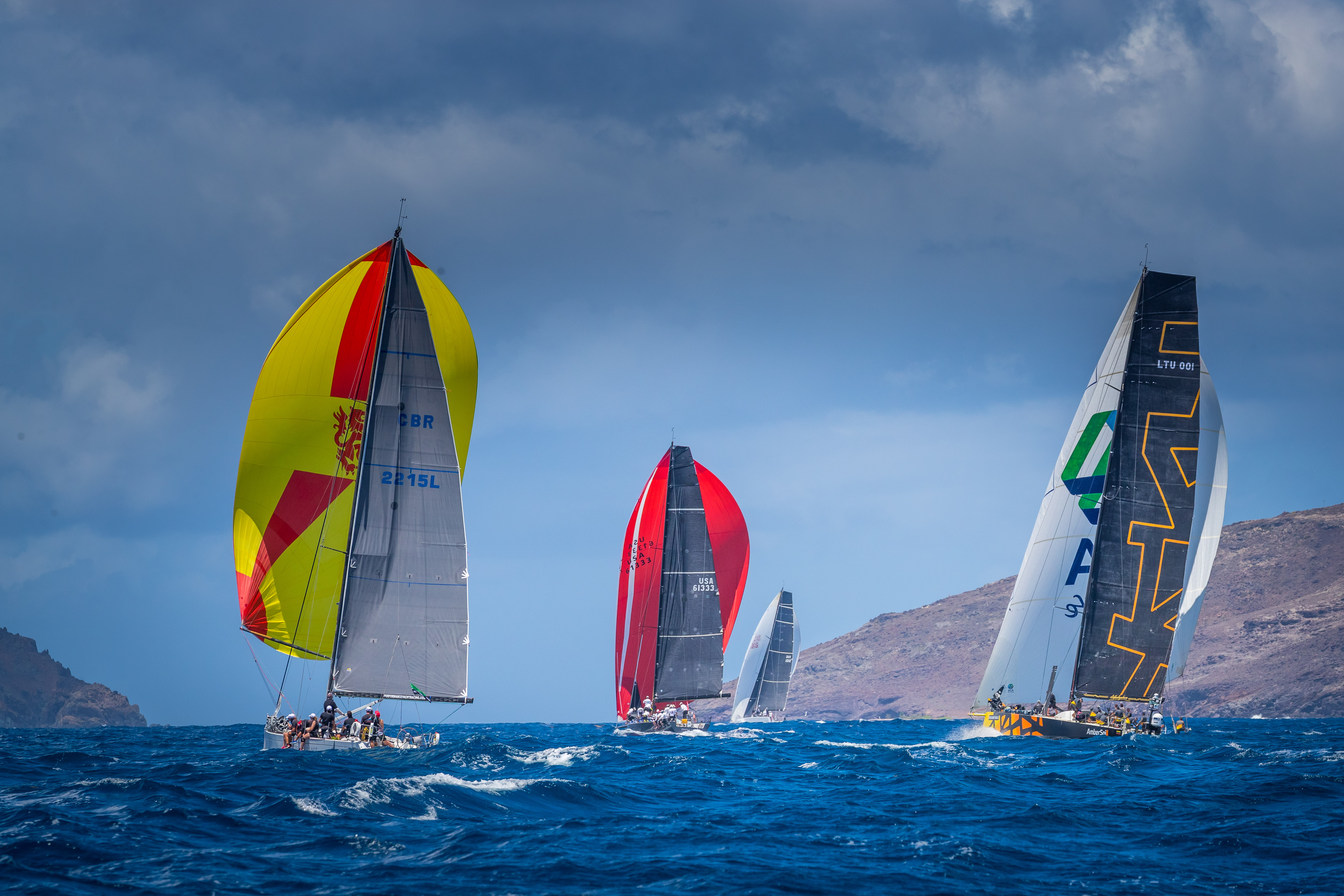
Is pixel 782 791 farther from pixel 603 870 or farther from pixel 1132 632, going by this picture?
pixel 1132 632

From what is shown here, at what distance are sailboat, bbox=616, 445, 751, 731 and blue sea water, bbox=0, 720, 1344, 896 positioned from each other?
42.9 ft

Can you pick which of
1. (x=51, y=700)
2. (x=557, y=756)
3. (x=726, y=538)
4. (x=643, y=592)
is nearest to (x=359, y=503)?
(x=557, y=756)

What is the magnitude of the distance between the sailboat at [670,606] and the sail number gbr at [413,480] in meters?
17.8

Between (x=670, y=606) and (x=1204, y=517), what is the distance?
1899 cm

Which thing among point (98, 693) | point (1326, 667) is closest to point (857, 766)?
point (98, 693)

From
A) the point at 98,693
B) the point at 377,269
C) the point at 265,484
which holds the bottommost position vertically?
the point at 98,693

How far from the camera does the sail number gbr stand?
22.7 metres

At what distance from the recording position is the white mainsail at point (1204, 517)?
34344 mm

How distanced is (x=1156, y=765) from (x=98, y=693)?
13357 centimetres

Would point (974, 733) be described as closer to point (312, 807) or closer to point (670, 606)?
point (670, 606)

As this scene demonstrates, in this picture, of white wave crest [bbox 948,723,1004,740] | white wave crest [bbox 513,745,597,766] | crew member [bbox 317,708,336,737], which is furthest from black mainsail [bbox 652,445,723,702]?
crew member [bbox 317,708,336,737]

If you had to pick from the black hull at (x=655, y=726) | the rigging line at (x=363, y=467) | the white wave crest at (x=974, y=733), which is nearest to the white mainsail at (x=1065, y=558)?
the white wave crest at (x=974, y=733)

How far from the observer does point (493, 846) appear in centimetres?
1338

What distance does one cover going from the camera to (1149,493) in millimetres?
33094
